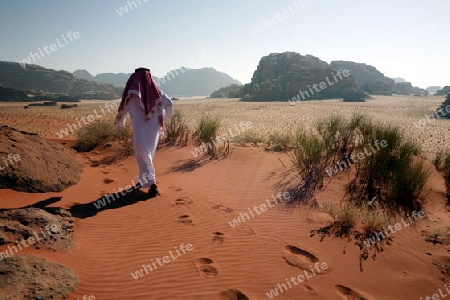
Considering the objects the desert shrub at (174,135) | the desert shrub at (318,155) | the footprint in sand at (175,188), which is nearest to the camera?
the desert shrub at (318,155)

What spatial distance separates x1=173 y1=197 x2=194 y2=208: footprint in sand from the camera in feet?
16.2

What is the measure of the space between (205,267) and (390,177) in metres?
4.13

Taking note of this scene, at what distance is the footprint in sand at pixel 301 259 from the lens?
3.29 m

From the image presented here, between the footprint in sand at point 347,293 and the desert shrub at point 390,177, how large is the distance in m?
2.13

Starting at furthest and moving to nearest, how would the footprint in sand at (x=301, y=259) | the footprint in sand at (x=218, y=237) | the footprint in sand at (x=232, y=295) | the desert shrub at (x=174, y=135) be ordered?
the desert shrub at (x=174, y=135) → the footprint in sand at (x=218, y=237) → the footprint in sand at (x=301, y=259) → the footprint in sand at (x=232, y=295)

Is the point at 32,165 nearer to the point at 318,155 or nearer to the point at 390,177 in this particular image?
the point at 318,155

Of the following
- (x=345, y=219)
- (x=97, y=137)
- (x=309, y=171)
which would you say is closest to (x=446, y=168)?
(x=309, y=171)

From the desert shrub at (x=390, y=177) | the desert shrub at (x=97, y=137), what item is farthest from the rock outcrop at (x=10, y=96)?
the desert shrub at (x=390, y=177)

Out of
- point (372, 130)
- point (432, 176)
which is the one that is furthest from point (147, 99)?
point (432, 176)

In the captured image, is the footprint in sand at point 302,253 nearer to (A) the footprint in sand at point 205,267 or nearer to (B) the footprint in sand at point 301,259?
(B) the footprint in sand at point 301,259

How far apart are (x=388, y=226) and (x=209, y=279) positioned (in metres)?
2.76

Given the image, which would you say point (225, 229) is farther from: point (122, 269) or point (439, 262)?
point (439, 262)

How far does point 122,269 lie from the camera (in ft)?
10.4

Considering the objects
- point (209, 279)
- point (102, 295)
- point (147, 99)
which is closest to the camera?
point (102, 295)
